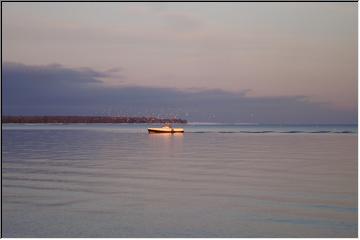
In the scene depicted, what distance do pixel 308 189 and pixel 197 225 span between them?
458 cm

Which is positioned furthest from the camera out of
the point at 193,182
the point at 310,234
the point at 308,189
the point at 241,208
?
the point at 193,182

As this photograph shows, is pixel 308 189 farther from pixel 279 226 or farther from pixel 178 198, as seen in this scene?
pixel 279 226

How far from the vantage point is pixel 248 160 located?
70.3ft

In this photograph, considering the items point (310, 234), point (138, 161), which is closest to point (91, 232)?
point (310, 234)

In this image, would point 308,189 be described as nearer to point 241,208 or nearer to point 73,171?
point 241,208

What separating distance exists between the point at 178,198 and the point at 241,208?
164cm

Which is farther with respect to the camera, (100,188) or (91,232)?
(100,188)

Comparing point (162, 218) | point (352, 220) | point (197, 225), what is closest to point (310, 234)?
point (352, 220)

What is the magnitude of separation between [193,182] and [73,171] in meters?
4.40

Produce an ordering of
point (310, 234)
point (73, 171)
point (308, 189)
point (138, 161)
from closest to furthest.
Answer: point (310, 234)
point (308, 189)
point (73, 171)
point (138, 161)

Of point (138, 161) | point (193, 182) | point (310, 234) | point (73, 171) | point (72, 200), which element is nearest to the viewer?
point (310, 234)

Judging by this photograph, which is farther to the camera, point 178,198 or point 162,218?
point 178,198

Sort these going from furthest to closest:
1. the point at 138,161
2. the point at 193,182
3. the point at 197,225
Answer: the point at 138,161 → the point at 193,182 → the point at 197,225

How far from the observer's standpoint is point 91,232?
352 inches
